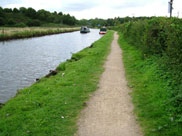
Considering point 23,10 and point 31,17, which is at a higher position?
point 23,10

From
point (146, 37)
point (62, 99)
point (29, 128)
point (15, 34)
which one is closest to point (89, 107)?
point (62, 99)

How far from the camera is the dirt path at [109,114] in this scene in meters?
4.58

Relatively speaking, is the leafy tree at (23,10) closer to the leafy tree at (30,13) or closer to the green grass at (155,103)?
the leafy tree at (30,13)

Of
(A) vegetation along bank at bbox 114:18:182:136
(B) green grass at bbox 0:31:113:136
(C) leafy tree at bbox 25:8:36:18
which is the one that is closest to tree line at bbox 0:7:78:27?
(C) leafy tree at bbox 25:8:36:18

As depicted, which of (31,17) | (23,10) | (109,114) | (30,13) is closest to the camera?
(109,114)

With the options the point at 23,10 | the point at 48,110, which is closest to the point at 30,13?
the point at 23,10

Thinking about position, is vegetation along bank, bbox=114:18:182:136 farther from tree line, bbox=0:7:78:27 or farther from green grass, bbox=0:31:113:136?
tree line, bbox=0:7:78:27

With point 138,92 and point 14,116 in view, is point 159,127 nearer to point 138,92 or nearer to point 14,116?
point 138,92

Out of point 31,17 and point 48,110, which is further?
point 31,17

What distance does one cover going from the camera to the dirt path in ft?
15.0

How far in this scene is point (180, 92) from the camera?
5398 millimetres

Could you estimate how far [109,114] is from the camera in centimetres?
542

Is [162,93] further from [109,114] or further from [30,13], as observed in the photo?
[30,13]

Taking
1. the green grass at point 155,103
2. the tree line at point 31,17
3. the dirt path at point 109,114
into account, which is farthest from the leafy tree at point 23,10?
the dirt path at point 109,114
